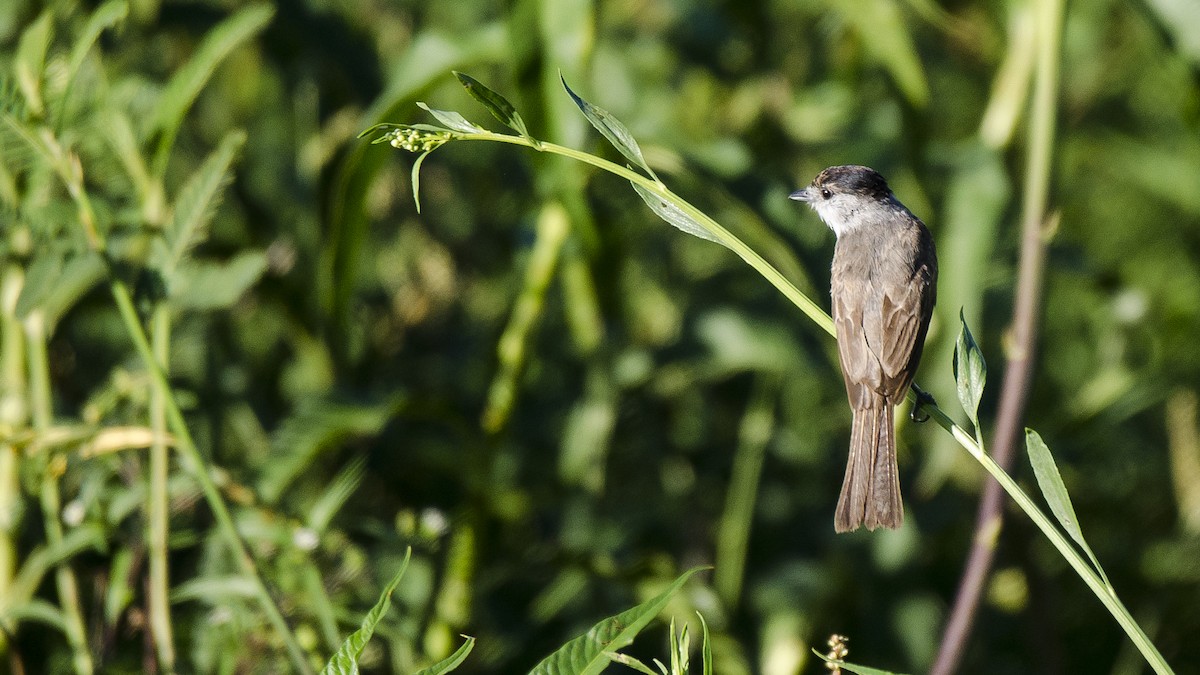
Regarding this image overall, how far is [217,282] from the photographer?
300 cm

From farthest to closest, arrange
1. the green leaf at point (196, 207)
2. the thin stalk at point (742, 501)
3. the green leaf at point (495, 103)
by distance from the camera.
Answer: the thin stalk at point (742, 501), the green leaf at point (196, 207), the green leaf at point (495, 103)

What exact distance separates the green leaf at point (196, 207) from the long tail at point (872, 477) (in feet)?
4.18

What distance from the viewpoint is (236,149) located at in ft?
8.48

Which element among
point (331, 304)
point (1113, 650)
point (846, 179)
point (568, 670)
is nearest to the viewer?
point (568, 670)

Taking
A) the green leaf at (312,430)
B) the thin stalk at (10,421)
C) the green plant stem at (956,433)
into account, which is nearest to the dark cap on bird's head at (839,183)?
the green leaf at (312,430)

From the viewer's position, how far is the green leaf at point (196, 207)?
8.13 feet

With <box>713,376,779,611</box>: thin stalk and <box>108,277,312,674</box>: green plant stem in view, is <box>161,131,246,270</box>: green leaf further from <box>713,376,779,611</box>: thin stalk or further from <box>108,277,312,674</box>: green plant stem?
<box>713,376,779,611</box>: thin stalk

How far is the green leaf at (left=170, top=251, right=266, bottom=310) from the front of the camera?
2885mm

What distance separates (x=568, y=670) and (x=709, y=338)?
1994 mm

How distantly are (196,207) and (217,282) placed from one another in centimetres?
51

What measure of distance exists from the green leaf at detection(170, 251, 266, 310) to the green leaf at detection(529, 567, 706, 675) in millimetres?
1409

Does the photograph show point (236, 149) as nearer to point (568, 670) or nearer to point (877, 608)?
point (568, 670)

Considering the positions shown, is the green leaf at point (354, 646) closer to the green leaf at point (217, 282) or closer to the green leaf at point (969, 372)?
the green leaf at point (969, 372)

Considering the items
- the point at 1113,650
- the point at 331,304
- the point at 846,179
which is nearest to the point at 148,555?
the point at 331,304
